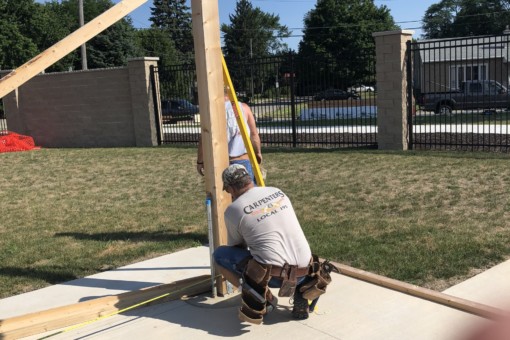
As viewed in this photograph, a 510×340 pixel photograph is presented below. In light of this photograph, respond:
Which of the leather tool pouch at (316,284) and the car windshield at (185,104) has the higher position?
the car windshield at (185,104)

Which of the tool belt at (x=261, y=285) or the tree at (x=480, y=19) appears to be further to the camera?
the tree at (x=480, y=19)

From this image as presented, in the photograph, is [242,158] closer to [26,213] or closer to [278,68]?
[26,213]

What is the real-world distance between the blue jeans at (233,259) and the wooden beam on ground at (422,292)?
3.25ft

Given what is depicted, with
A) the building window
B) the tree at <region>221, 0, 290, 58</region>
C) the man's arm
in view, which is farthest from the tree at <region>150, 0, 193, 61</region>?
the man's arm

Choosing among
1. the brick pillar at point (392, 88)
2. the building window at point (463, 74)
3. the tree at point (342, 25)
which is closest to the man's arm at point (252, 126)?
the brick pillar at point (392, 88)

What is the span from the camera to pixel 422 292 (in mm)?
4109

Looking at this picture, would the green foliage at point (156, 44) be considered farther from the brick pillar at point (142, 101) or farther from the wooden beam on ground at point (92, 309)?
the wooden beam on ground at point (92, 309)

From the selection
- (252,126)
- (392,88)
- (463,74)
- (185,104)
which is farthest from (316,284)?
(463,74)

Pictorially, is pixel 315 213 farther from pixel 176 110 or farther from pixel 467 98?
pixel 467 98

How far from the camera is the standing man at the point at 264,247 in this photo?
3580mm

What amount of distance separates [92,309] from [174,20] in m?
95.7

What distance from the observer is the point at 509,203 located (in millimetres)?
6699

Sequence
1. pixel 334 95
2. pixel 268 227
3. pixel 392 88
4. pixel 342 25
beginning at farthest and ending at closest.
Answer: pixel 342 25 → pixel 334 95 → pixel 392 88 → pixel 268 227

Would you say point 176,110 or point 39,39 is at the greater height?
point 39,39
